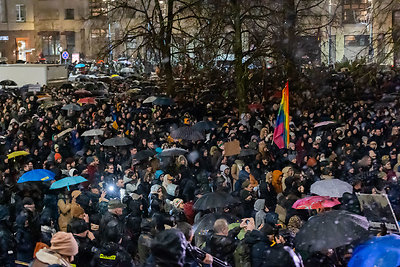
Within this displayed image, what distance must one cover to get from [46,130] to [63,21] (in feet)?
176

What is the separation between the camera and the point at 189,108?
22172 mm

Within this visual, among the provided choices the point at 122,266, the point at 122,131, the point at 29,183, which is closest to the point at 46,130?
the point at 122,131

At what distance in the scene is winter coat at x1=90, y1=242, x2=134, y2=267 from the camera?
7684 millimetres

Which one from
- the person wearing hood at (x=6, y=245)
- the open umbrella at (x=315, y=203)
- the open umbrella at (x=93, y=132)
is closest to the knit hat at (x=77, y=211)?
the person wearing hood at (x=6, y=245)

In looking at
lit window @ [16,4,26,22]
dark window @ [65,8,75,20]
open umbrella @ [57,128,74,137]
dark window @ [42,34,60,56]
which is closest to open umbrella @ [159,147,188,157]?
open umbrella @ [57,128,74,137]

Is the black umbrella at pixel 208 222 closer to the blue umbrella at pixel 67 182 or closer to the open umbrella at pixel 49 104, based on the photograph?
the blue umbrella at pixel 67 182

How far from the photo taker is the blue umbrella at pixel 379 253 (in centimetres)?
682

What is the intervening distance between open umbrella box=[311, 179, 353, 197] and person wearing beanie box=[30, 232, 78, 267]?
17.5 feet

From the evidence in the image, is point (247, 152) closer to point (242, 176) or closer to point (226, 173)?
point (226, 173)

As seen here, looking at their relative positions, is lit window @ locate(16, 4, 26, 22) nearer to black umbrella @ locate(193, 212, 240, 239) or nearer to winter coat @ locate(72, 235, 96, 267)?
black umbrella @ locate(193, 212, 240, 239)

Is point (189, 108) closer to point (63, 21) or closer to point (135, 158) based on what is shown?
point (135, 158)

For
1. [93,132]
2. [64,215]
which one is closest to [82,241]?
[64,215]

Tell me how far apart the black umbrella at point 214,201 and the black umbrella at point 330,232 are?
2369 millimetres

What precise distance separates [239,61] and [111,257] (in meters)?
15.1
